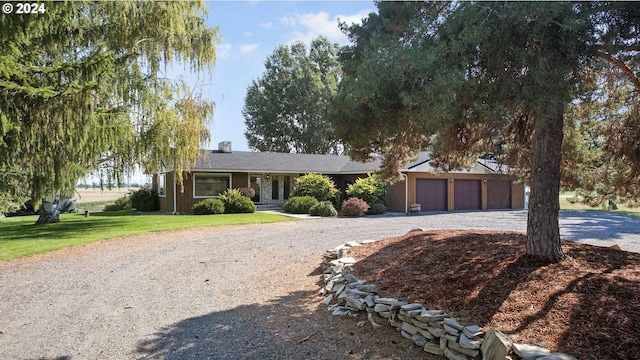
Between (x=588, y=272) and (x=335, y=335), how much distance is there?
3.06 meters

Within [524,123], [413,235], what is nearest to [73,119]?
[413,235]

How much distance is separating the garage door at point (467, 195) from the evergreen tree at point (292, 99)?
1845 cm

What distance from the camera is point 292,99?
129 feet

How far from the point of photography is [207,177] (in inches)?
867

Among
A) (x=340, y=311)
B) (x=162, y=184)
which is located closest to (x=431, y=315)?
(x=340, y=311)

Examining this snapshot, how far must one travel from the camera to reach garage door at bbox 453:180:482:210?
890 inches

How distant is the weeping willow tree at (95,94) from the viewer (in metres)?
5.27

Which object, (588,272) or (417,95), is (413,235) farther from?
(417,95)

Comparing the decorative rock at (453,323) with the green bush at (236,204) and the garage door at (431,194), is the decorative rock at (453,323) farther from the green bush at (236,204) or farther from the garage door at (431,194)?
the garage door at (431,194)

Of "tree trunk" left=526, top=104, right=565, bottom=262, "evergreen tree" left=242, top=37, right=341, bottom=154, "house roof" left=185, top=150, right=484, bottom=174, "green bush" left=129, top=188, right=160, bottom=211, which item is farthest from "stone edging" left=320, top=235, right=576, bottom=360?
"evergreen tree" left=242, top=37, right=341, bottom=154

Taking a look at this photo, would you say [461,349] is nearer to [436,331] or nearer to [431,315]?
[436,331]

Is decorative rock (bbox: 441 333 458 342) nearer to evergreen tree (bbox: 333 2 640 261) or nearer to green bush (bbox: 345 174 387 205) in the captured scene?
evergreen tree (bbox: 333 2 640 261)

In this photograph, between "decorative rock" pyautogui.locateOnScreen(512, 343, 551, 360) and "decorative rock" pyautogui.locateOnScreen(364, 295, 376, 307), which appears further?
"decorative rock" pyautogui.locateOnScreen(364, 295, 376, 307)

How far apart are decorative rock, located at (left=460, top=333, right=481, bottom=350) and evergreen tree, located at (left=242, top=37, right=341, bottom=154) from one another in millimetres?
35564
